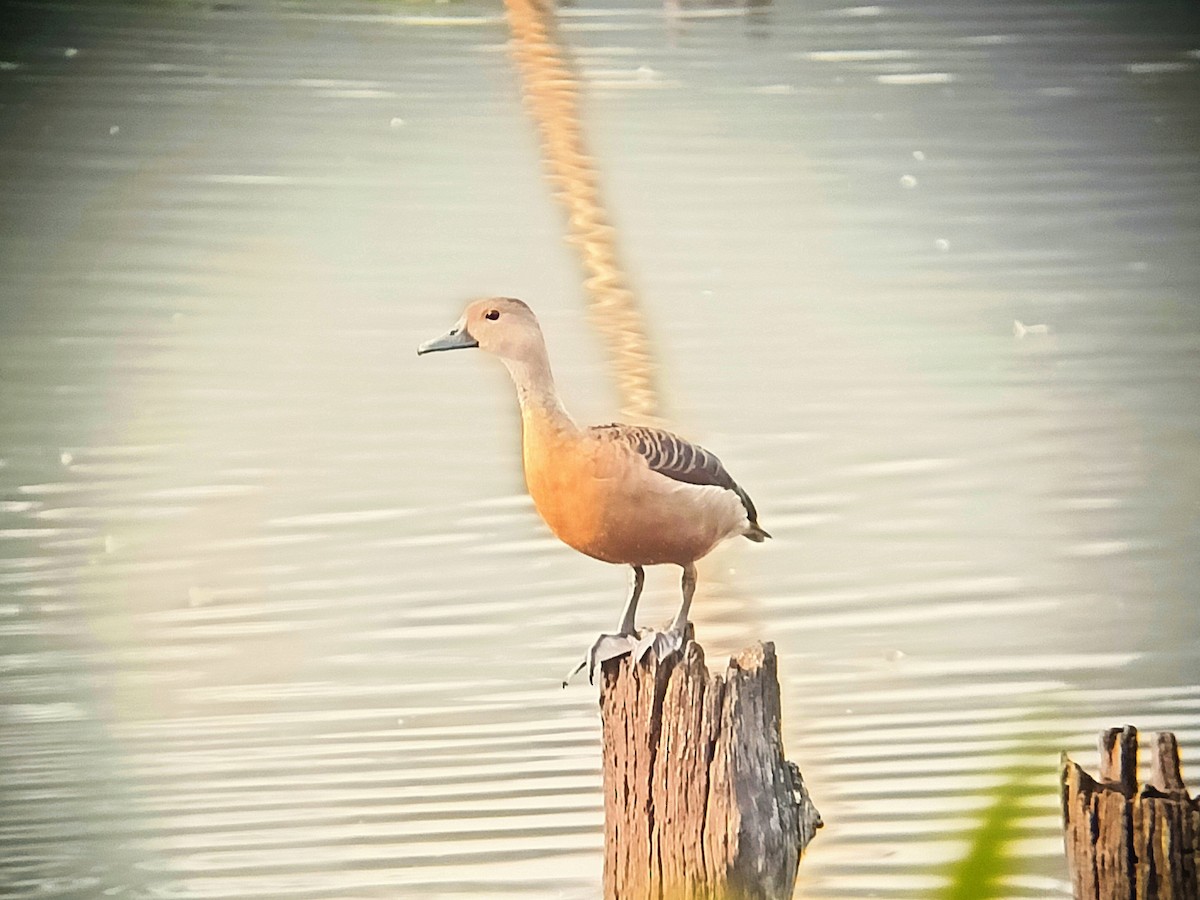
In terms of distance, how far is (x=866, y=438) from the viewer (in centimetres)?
241

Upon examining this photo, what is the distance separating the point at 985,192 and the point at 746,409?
1.94ft

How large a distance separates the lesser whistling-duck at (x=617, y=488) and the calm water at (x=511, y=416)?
0.66 meters

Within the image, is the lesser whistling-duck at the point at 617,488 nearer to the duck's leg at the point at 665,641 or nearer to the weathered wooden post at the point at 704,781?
the duck's leg at the point at 665,641

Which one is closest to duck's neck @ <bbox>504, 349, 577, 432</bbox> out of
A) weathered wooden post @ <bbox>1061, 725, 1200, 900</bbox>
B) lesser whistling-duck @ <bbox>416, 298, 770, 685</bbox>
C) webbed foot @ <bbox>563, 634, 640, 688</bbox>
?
lesser whistling-duck @ <bbox>416, 298, 770, 685</bbox>

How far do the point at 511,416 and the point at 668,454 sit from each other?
0.84 m

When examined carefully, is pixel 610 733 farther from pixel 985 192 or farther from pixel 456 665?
pixel 985 192

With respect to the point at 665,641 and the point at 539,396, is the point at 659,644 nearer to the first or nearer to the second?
the point at 665,641

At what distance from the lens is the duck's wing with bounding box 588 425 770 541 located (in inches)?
61.6

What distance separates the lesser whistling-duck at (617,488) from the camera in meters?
1.54

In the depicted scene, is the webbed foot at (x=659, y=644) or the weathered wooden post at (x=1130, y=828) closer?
the weathered wooden post at (x=1130, y=828)

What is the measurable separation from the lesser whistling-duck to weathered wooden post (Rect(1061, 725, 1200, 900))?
0.44 metres

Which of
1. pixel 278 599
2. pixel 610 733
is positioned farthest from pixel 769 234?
pixel 610 733

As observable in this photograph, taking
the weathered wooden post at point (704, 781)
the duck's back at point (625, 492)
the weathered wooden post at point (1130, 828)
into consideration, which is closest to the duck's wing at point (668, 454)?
the duck's back at point (625, 492)

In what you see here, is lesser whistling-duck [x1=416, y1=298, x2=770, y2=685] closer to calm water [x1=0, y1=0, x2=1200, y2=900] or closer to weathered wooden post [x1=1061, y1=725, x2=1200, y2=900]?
weathered wooden post [x1=1061, y1=725, x2=1200, y2=900]
